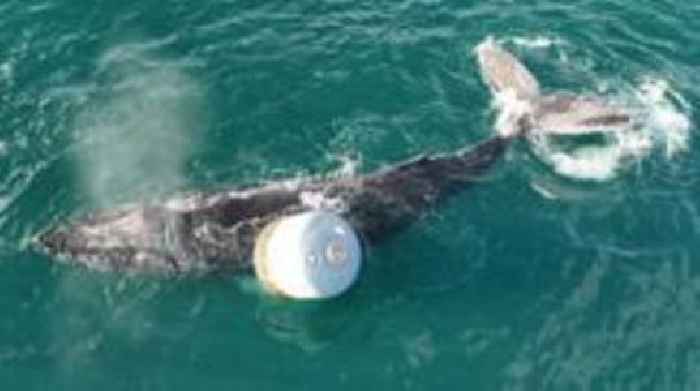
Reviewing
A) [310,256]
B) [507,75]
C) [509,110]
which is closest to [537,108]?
[509,110]

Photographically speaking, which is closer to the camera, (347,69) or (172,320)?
(172,320)

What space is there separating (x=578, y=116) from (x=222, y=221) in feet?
30.4

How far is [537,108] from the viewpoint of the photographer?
34.8 meters

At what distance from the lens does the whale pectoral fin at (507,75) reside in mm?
35156

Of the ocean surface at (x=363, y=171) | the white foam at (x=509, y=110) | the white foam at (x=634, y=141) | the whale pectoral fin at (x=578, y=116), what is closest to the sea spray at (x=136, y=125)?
the ocean surface at (x=363, y=171)

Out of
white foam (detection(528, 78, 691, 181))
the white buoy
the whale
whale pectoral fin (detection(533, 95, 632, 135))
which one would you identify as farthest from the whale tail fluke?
the white buoy

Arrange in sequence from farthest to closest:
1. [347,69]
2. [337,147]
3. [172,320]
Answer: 1. [347,69]
2. [337,147]
3. [172,320]

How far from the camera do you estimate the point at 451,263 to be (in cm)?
3094

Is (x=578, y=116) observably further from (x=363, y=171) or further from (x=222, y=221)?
(x=222, y=221)

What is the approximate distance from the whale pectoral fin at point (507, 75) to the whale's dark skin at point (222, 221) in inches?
156

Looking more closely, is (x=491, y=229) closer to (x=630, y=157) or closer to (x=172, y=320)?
(x=630, y=157)

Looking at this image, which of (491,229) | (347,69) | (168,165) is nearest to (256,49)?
(347,69)

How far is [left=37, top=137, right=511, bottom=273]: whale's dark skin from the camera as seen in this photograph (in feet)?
98.7

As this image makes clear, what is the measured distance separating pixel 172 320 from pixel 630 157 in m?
11.8
